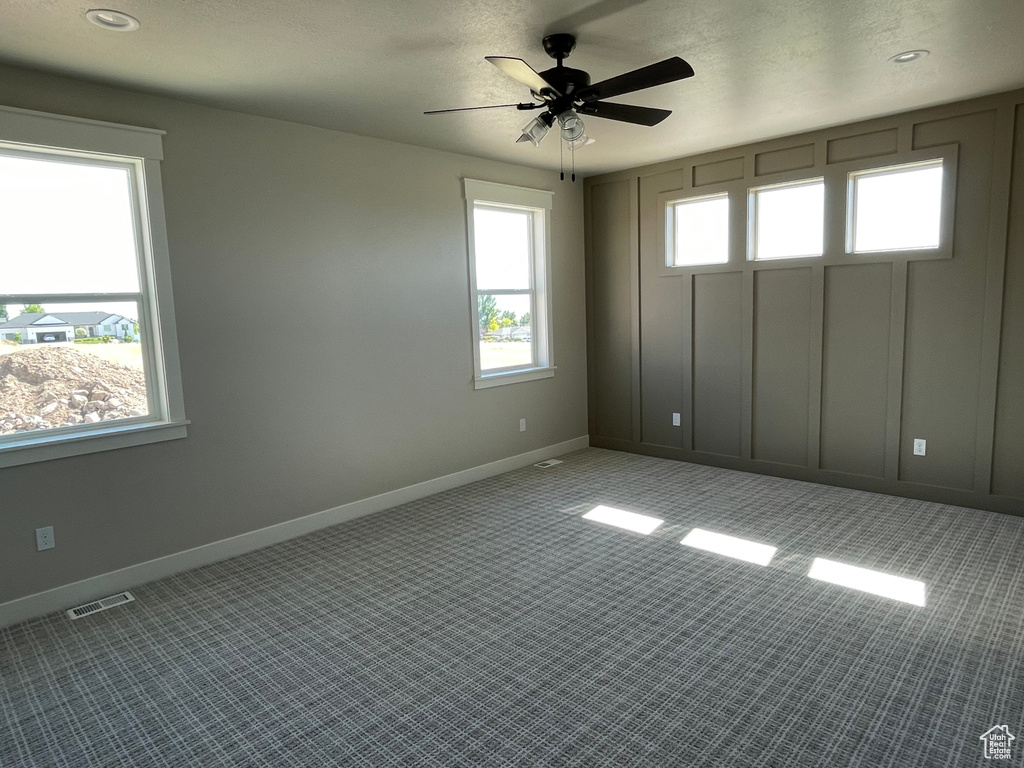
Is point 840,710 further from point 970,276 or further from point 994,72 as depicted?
point 994,72

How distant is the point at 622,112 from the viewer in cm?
286

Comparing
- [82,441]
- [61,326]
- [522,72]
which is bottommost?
[82,441]

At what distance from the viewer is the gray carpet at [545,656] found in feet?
6.81

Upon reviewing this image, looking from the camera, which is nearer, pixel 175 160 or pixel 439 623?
pixel 439 623

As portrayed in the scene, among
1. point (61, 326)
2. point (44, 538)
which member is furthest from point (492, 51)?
point (44, 538)

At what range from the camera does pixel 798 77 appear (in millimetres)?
3332

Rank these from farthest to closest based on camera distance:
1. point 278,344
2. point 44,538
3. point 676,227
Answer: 1. point 676,227
2. point 278,344
3. point 44,538

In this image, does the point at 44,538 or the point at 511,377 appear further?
the point at 511,377

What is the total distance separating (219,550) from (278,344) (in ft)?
4.24

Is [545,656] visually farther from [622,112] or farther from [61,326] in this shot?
[61,326]

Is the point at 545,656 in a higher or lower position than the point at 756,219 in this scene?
lower

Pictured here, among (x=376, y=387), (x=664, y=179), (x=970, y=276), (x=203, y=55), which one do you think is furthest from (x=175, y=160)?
(x=970, y=276)

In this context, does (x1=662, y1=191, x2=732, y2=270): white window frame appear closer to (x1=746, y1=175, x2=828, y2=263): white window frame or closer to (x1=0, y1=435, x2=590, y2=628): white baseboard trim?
(x1=746, y1=175, x2=828, y2=263): white window frame

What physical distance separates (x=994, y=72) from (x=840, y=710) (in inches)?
135
